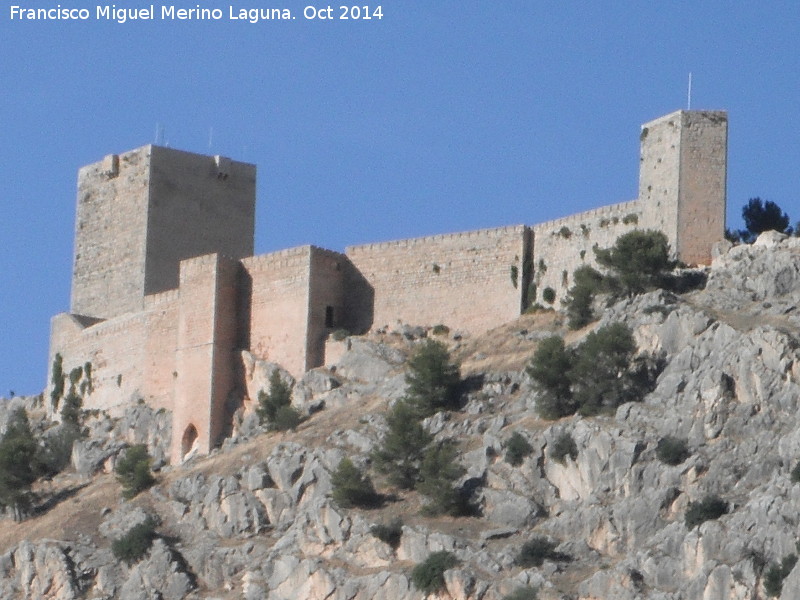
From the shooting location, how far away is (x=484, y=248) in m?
56.0

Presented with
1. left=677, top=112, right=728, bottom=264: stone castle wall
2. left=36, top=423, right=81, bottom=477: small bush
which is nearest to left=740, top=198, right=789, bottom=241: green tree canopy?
left=677, top=112, right=728, bottom=264: stone castle wall

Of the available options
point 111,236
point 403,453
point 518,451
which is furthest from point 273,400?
point 111,236

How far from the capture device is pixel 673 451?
4506 centimetres

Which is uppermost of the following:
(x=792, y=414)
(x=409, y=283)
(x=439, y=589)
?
(x=409, y=283)

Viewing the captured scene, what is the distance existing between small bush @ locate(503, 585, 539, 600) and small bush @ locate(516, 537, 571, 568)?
759 millimetres

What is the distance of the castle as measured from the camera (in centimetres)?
5325

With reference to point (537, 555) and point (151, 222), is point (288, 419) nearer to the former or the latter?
point (537, 555)

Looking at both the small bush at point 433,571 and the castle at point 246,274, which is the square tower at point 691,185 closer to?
the castle at point 246,274

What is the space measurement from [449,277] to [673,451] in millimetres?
12272

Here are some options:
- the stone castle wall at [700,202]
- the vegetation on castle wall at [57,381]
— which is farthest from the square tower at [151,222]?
the stone castle wall at [700,202]

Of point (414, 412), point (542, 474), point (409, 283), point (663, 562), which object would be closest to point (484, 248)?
point (409, 283)

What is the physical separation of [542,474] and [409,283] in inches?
432

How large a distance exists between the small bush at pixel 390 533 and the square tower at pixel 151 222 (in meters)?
17.9

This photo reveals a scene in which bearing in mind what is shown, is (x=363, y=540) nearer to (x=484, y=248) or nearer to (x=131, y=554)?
(x=131, y=554)
